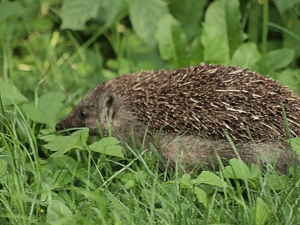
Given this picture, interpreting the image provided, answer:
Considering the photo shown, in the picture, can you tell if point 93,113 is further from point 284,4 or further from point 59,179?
point 284,4

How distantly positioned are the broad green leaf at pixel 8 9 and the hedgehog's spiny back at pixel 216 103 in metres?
1.61

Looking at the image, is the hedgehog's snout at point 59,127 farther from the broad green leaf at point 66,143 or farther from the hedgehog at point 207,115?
the broad green leaf at point 66,143

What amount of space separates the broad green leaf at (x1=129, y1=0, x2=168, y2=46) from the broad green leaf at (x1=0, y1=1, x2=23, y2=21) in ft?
3.75

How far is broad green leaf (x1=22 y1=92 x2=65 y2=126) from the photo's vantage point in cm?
515

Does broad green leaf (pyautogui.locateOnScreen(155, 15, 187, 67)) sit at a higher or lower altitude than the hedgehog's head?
higher

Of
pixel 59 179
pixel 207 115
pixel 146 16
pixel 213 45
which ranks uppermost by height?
pixel 146 16

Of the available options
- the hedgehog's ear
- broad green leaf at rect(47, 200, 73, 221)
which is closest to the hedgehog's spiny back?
the hedgehog's ear

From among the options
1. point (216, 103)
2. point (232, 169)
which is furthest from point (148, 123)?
point (232, 169)

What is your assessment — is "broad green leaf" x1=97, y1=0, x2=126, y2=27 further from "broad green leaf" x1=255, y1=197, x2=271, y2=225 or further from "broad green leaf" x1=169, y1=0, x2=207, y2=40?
"broad green leaf" x1=255, y1=197, x2=271, y2=225

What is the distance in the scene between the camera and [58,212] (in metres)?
3.67

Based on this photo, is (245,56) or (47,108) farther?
(245,56)

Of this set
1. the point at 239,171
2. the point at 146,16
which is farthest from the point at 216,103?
the point at 146,16

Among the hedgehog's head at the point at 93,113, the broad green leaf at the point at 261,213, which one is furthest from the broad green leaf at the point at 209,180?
the hedgehog's head at the point at 93,113

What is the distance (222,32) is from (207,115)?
182 centimetres
